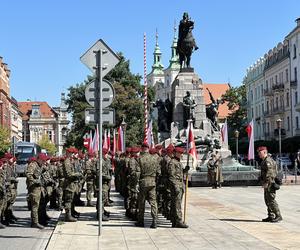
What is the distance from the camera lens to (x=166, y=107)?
33875mm

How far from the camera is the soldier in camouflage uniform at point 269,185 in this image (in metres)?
14.7

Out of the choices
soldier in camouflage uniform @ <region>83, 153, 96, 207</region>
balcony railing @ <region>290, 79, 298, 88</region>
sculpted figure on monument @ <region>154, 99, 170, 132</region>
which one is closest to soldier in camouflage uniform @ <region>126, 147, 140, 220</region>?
A: soldier in camouflage uniform @ <region>83, 153, 96, 207</region>

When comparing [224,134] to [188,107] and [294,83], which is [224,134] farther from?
[294,83]

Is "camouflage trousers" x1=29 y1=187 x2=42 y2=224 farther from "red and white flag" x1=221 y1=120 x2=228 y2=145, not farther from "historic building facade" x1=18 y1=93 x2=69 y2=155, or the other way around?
"historic building facade" x1=18 y1=93 x2=69 y2=155

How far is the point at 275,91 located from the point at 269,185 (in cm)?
7519

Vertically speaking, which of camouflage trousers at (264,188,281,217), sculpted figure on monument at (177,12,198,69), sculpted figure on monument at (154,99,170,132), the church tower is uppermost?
the church tower

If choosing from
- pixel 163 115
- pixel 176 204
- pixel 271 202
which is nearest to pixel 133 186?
pixel 176 204

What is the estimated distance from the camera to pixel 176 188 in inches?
545

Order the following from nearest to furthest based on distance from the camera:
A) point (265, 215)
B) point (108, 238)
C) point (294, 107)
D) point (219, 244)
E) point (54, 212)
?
point (219, 244)
point (108, 238)
point (265, 215)
point (54, 212)
point (294, 107)

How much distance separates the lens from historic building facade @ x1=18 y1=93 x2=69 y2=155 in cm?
15588

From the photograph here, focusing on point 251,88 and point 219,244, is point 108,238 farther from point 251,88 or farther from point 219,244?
point 251,88

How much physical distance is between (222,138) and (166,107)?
3.45 metres

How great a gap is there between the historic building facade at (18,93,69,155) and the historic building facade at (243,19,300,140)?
61681mm

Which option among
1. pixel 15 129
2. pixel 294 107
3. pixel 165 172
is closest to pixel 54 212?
pixel 165 172
